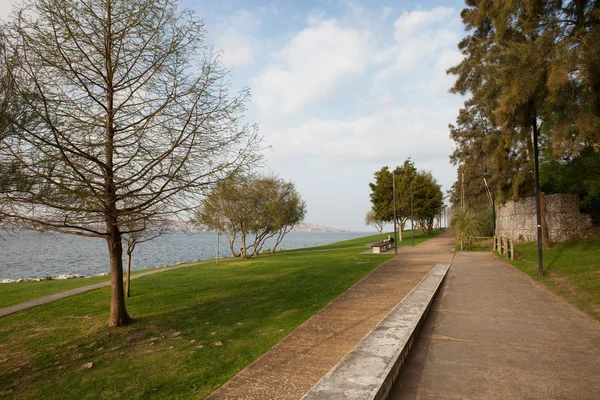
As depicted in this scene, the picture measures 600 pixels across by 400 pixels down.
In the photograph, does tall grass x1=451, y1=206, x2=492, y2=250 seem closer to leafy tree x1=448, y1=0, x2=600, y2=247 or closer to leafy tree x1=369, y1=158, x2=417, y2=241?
leafy tree x1=448, y1=0, x2=600, y2=247

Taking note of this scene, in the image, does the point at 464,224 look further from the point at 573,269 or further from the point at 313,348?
the point at 313,348

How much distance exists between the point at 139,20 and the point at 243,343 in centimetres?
657

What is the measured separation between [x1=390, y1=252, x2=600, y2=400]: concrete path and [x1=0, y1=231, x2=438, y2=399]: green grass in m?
2.67

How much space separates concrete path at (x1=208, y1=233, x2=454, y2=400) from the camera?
14.1 feet

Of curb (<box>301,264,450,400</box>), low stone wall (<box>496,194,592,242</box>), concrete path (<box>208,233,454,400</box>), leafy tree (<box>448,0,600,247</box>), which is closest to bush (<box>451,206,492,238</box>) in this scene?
low stone wall (<box>496,194,592,242</box>)

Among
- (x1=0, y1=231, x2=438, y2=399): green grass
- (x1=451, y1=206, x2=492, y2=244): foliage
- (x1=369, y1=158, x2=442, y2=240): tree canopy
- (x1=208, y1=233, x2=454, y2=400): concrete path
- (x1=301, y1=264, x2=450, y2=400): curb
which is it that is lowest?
(x1=0, y1=231, x2=438, y2=399): green grass

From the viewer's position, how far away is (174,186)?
275 inches

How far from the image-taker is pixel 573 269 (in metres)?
11.9

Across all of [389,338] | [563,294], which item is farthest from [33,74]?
[563,294]

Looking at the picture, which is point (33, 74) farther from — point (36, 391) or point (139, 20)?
point (36, 391)

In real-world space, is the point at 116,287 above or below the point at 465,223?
below

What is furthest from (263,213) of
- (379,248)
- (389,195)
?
(389,195)

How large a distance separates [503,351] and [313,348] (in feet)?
9.17

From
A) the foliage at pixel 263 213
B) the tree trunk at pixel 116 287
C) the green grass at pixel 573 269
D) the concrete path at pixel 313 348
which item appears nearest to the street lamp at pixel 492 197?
the green grass at pixel 573 269
